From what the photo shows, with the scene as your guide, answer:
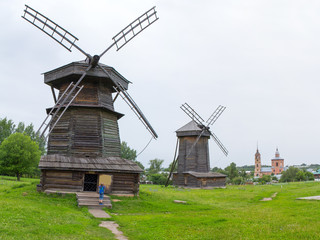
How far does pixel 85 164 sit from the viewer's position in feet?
63.1

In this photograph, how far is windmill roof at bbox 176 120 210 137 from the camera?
136 feet

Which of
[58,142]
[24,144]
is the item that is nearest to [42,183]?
[58,142]

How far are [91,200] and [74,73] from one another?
9434 millimetres

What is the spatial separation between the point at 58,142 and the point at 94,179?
3814 mm

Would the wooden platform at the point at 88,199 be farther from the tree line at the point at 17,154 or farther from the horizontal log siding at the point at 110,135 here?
the tree line at the point at 17,154

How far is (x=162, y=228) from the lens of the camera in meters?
10.8

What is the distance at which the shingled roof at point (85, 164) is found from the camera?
1855cm

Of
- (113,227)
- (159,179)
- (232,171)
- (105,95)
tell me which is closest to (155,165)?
(232,171)

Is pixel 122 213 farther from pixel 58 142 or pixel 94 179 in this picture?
pixel 58 142

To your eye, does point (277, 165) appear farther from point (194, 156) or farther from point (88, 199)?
point (88, 199)

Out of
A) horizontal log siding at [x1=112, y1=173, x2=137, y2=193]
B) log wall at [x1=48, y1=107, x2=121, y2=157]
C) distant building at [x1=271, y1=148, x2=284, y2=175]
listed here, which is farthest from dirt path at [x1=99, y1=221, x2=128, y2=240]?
distant building at [x1=271, y1=148, x2=284, y2=175]

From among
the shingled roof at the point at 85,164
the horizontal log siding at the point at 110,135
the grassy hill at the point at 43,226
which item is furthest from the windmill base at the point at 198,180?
the grassy hill at the point at 43,226

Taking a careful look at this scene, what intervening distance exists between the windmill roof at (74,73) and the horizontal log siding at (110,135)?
3009 mm

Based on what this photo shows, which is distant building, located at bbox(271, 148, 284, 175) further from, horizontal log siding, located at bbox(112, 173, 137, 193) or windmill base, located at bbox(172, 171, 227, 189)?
horizontal log siding, located at bbox(112, 173, 137, 193)
